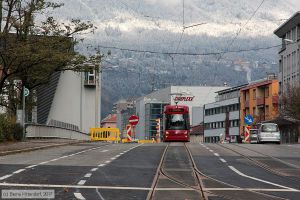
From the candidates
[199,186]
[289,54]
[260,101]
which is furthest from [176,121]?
[260,101]

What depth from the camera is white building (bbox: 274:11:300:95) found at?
298 feet

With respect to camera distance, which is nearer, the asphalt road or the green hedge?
the asphalt road

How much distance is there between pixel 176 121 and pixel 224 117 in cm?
9030

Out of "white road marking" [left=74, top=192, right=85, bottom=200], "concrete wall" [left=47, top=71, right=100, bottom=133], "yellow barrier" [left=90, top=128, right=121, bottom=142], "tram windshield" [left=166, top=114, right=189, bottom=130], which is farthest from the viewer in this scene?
"concrete wall" [left=47, top=71, right=100, bottom=133]

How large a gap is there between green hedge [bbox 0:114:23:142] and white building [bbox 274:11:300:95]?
55342 millimetres

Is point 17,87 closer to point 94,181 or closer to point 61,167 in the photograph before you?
point 61,167

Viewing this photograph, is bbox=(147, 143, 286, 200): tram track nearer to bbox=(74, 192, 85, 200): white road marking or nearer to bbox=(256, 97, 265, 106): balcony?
bbox=(74, 192, 85, 200): white road marking

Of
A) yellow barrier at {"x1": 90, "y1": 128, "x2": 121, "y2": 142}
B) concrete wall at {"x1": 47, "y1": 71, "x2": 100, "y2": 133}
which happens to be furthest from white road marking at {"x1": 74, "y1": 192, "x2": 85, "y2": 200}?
concrete wall at {"x1": 47, "y1": 71, "x2": 100, "y2": 133}

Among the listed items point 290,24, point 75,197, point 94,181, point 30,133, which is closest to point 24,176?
point 94,181

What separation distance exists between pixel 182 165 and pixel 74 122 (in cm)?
6775

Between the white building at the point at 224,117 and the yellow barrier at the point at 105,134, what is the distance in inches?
2449

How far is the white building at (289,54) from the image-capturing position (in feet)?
298

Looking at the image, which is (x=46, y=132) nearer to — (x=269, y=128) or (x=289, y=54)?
(x=269, y=128)

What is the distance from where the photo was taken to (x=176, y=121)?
5553 centimetres
